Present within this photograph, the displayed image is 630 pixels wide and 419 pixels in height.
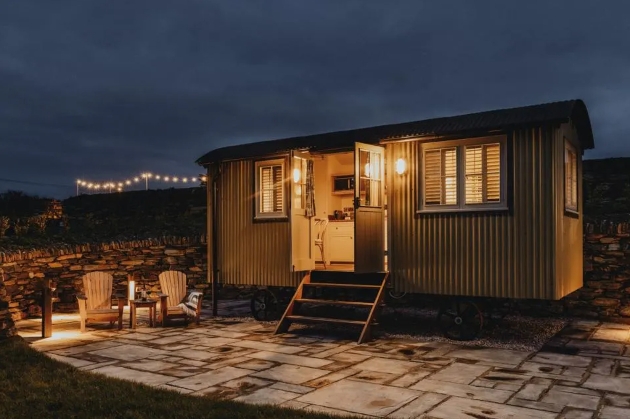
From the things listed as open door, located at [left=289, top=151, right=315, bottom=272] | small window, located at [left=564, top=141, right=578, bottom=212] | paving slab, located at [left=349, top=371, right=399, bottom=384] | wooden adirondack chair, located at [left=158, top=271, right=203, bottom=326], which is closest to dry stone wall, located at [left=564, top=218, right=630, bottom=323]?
small window, located at [left=564, top=141, right=578, bottom=212]

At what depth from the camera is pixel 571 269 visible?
8617 mm

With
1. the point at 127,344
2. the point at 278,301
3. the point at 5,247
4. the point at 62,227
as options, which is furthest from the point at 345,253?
the point at 62,227

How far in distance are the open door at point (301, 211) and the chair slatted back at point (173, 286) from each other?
2062mm

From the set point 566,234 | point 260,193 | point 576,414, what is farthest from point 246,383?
point 566,234

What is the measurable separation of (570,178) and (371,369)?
490 cm

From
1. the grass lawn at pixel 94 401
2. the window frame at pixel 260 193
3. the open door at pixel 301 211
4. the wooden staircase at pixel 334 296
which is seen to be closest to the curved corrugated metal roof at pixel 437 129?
the window frame at pixel 260 193

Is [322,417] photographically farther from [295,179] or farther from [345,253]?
[345,253]

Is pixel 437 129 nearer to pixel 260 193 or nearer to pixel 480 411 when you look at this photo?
pixel 260 193

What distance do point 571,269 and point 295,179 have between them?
14.6ft

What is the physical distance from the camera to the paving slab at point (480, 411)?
457 centimetres

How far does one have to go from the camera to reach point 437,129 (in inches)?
325

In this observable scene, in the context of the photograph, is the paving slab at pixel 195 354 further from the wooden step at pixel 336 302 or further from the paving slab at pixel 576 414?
the paving slab at pixel 576 414

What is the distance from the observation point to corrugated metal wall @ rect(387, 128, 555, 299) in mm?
7637

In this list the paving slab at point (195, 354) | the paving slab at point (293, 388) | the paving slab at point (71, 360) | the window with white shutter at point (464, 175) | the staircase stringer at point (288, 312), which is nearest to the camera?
the paving slab at point (293, 388)
